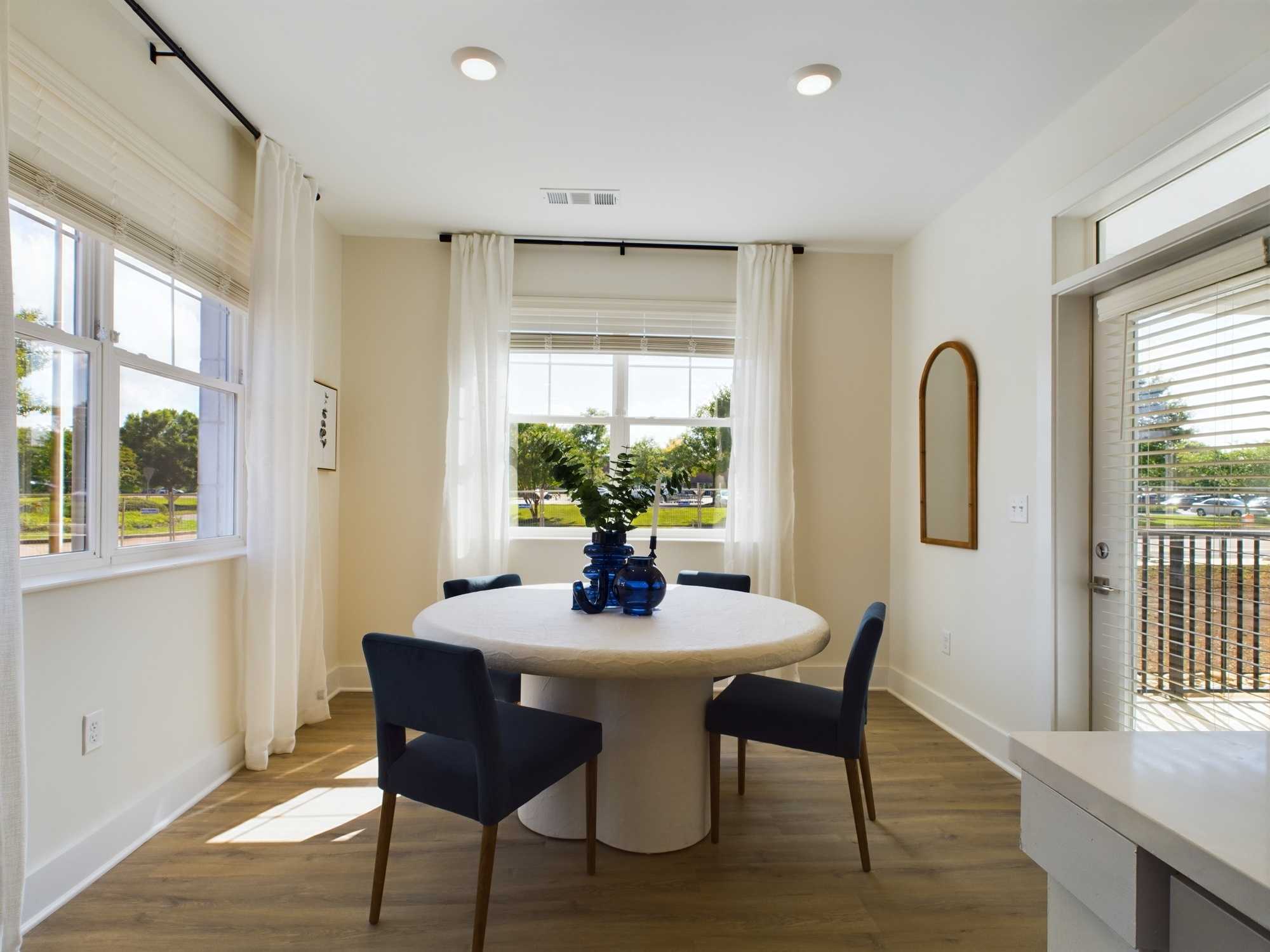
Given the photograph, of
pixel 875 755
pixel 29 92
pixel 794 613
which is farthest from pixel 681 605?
pixel 29 92

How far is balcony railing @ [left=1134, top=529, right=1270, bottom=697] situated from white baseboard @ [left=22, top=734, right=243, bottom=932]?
327 centimetres

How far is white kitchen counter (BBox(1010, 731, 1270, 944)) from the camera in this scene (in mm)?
471

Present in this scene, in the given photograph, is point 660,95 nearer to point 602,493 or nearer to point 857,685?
point 602,493

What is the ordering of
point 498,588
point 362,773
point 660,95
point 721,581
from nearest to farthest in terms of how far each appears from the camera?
1. point 660,95
2. point 362,773
3. point 498,588
4. point 721,581

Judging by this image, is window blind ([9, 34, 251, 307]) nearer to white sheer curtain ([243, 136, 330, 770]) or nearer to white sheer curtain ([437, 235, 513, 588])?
white sheer curtain ([243, 136, 330, 770])

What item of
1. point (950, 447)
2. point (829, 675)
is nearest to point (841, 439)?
point (950, 447)

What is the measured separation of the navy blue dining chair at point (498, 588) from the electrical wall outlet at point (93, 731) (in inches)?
43.6

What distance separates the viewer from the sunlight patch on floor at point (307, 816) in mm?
2195

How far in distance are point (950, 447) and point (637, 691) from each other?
2.13 metres

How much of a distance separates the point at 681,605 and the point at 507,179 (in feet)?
7.01

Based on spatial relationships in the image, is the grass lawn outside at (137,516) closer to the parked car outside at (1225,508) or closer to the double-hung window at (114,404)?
the double-hung window at (114,404)

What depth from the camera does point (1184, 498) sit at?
6.95 ft

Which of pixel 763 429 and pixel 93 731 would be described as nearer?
pixel 93 731

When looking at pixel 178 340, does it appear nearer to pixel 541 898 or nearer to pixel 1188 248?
pixel 541 898
